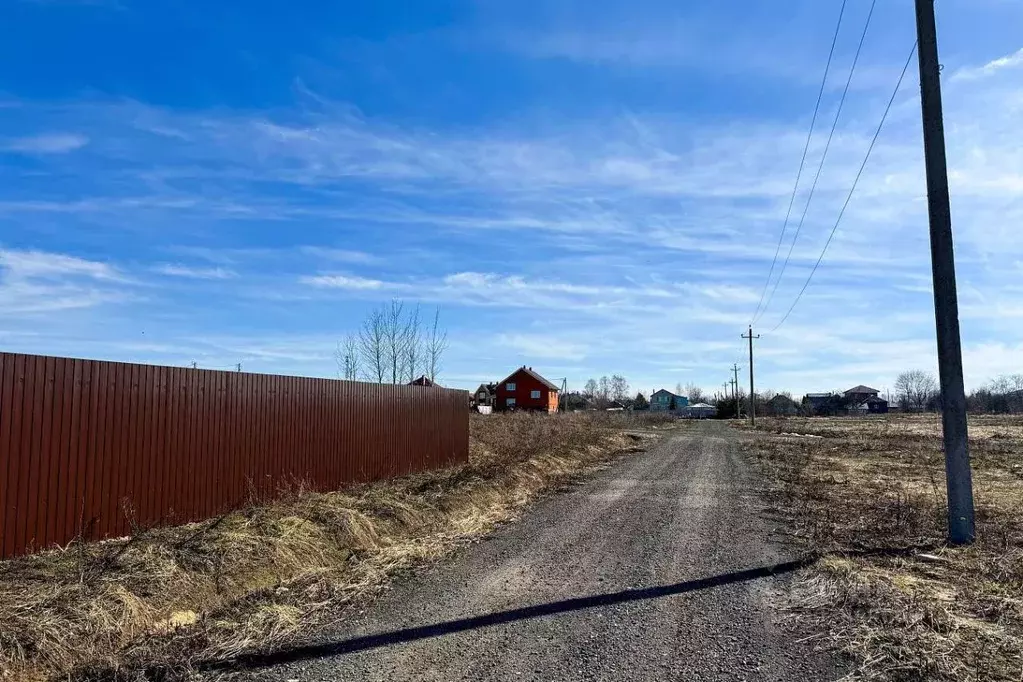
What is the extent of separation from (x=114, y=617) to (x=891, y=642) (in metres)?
5.48

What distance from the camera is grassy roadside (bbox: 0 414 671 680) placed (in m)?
4.63

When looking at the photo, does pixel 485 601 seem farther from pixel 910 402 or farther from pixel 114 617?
pixel 910 402

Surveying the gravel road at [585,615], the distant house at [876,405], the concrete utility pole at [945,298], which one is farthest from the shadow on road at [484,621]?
the distant house at [876,405]

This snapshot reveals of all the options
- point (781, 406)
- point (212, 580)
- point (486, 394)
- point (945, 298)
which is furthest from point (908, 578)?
point (781, 406)

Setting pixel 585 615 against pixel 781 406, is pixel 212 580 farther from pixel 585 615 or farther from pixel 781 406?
pixel 781 406

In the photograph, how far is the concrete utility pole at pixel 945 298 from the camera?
28.0 feet

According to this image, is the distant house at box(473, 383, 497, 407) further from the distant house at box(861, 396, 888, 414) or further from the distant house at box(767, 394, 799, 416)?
the distant house at box(861, 396, 888, 414)

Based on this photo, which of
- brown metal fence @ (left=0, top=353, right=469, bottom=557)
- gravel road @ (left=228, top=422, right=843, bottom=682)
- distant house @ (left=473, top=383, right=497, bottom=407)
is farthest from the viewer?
distant house @ (left=473, top=383, right=497, bottom=407)

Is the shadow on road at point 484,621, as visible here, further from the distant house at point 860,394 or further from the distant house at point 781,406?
the distant house at point 860,394

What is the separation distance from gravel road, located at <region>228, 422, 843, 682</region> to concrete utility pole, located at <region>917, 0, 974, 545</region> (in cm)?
227

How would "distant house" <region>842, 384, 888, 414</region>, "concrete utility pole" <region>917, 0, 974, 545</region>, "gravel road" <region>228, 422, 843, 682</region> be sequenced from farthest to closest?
"distant house" <region>842, 384, 888, 414</region> < "concrete utility pole" <region>917, 0, 974, 545</region> < "gravel road" <region>228, 422, 843, 682</region>

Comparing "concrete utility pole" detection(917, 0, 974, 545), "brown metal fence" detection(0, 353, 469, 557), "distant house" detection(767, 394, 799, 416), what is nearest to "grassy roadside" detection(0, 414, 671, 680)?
"brown metal fence" detection(0, 353, 469, 557)

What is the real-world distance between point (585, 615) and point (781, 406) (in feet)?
354

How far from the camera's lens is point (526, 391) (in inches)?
3376
